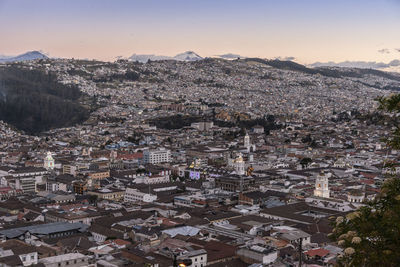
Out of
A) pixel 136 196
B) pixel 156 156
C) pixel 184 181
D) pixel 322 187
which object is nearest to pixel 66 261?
pixel 136 196

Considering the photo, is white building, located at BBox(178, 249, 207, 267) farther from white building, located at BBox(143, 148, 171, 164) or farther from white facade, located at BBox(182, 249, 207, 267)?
white building, located at BBox(143, 148, 171, 164)

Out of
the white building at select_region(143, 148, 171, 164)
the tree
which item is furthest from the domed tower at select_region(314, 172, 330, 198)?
the tree

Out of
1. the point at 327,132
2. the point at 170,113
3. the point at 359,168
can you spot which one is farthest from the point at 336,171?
the point at 170,113

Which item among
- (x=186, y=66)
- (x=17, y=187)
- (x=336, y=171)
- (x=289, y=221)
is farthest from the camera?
(x=186, y=66)

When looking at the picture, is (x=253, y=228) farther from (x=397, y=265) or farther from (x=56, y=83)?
(x=56, y=83)

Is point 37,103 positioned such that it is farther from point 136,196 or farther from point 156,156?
point 136,196
